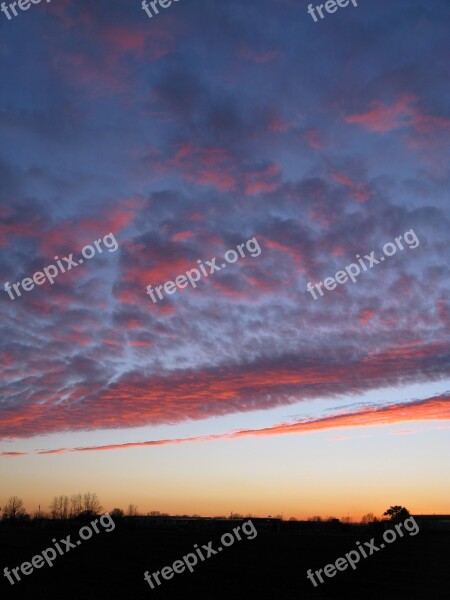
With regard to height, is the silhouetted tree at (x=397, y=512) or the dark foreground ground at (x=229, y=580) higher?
the dark foreground ground at (x=229, y=580)

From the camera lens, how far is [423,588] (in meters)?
32.0

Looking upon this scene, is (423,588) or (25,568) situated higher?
(25,568)

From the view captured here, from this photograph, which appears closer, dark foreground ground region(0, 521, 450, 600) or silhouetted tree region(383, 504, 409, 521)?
dark foreground ground region(0, 521, 450, 600)

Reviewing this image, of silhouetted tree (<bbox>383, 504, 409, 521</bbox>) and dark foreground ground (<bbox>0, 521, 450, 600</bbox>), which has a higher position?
dark foreground ground (<bbox>0, 521, 450, 600</bbox>)

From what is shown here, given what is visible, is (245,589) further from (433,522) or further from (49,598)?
(433,522)

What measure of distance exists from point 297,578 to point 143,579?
1062cm

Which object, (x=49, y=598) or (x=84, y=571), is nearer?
(x=49, y=598)

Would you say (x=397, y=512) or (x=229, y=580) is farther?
(x=397, y=512)

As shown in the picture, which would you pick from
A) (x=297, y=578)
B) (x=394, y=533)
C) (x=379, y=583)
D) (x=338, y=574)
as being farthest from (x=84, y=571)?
(x=394, y=533)

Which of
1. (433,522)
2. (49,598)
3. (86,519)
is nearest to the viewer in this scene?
(49,598)

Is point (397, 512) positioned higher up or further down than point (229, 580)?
further down

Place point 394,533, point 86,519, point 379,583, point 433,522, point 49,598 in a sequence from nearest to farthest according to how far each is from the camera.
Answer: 1. point 49,598
2. point 379,583
3. point 394,533
4. point 433,522
5. point 86,519

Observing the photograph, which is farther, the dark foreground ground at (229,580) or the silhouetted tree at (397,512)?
the silhouetted tree at (397,512)

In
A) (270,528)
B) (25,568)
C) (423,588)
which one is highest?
(25,568)
